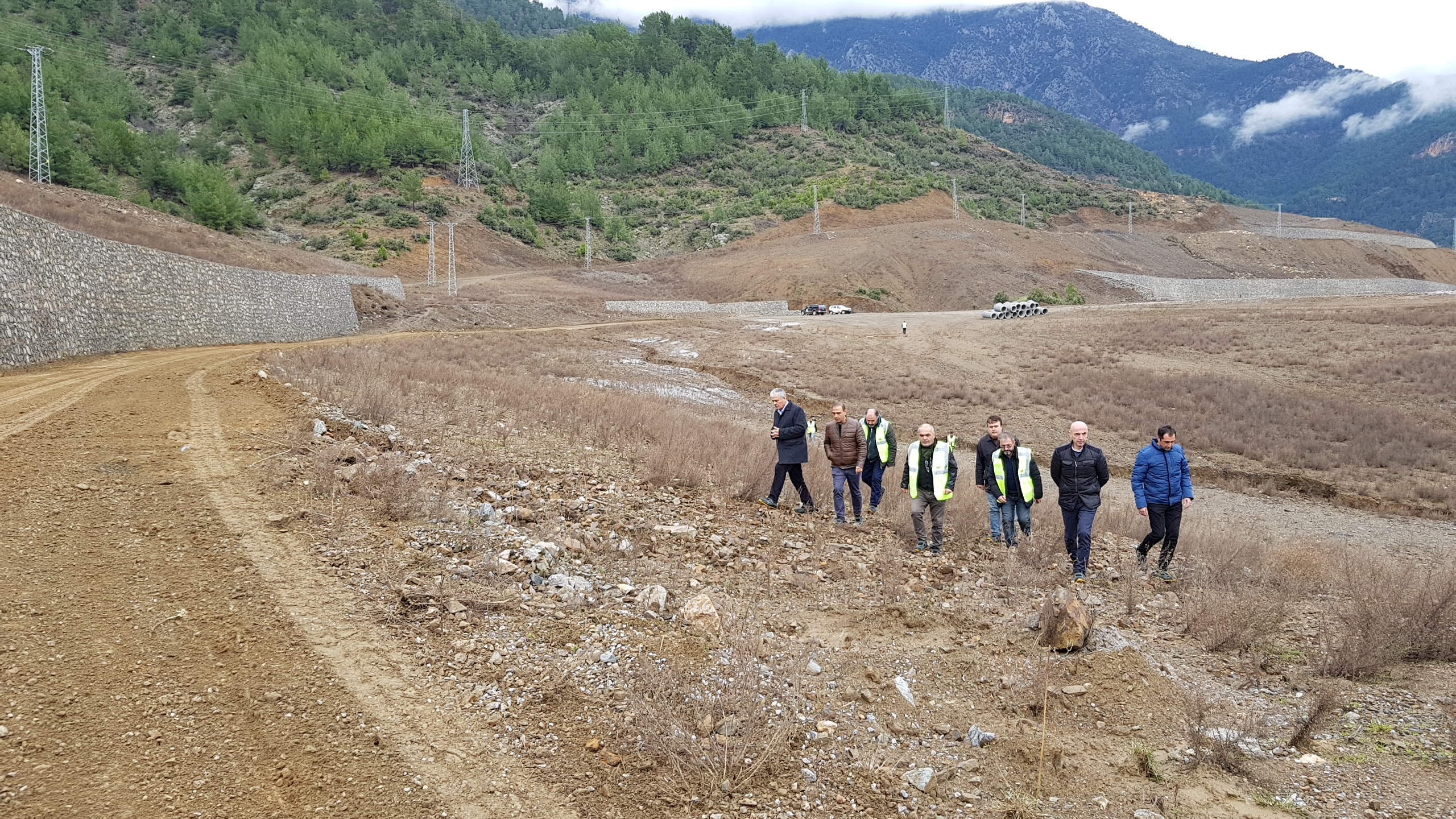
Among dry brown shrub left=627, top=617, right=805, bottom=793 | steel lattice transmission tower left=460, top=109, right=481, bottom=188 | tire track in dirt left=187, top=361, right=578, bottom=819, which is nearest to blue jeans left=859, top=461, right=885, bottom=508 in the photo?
dry brown shrub left=627, top=617, right=805, bottom=793

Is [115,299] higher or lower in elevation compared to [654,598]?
higher

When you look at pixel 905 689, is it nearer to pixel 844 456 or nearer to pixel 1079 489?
pixel 1079 489

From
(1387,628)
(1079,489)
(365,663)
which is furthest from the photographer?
(1079,489)

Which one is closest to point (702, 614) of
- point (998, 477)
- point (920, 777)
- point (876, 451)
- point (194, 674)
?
point (920, 777)

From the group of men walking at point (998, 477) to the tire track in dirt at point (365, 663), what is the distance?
5.94 m

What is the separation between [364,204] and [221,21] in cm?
6754

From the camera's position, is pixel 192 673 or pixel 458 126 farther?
pixel 458 126

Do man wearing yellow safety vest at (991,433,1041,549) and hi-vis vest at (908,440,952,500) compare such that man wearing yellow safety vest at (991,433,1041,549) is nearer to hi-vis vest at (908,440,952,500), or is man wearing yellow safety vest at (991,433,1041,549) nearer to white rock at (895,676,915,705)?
hi-vis vest at (908,440,952,500)

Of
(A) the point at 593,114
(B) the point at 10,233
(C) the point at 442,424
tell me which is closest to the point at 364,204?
(A) the point at 593,114

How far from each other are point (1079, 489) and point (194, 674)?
29.7 feet

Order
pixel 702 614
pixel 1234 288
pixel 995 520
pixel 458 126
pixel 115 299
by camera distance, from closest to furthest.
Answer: pixel 702 614, pixel 995 520, pixel 115 299, pixel 1234 288, pixel 458 126

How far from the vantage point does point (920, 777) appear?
4.74 meters

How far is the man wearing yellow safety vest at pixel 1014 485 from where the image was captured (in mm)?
10180

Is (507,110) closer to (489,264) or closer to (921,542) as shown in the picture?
(489,264)
